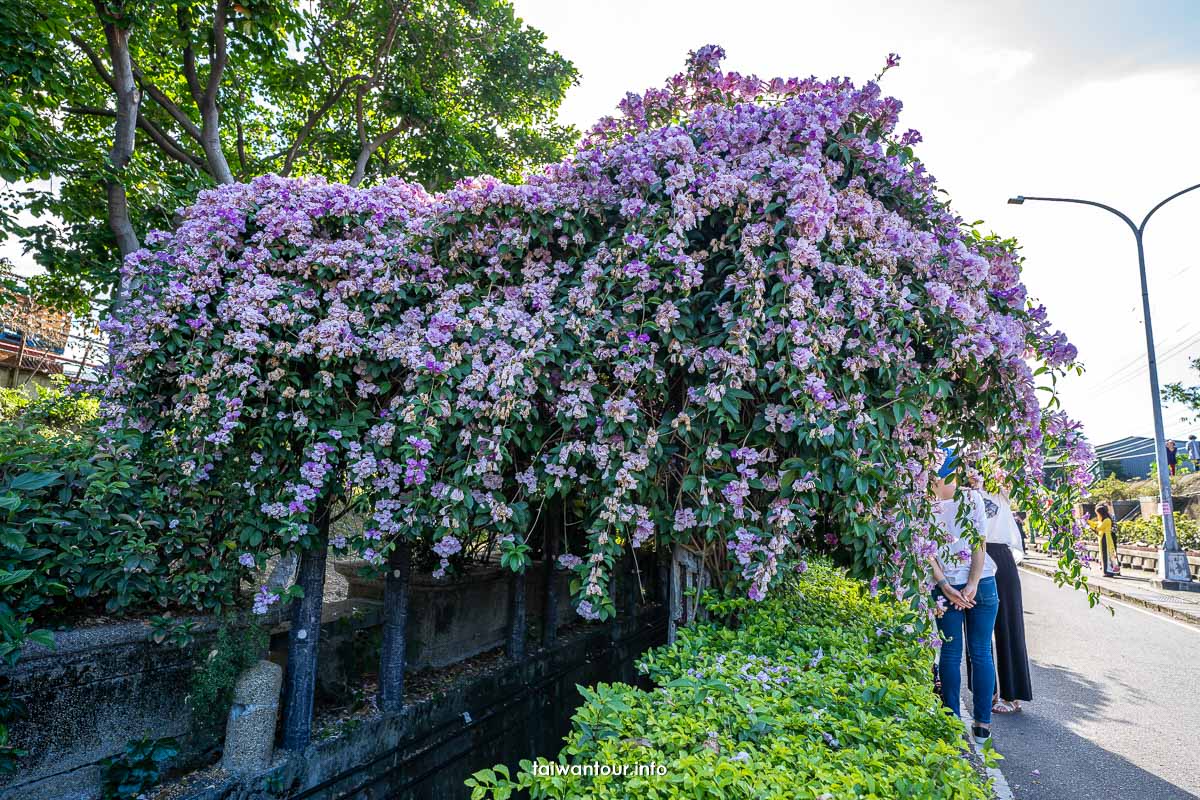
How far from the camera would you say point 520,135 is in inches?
385

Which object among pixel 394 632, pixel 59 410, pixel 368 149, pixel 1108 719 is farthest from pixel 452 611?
pixel 368 149

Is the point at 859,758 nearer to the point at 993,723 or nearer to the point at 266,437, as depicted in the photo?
the point at 266,437

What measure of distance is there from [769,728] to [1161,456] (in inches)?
570

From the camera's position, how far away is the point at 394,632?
347 cm

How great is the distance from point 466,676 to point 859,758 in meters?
2.79

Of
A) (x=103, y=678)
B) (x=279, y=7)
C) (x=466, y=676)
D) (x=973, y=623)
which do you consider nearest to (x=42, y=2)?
(x=279, y=7)

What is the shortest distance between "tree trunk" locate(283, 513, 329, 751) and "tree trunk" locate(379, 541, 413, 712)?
1.16 ft

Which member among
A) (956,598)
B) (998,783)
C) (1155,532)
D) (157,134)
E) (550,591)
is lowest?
(998,783)

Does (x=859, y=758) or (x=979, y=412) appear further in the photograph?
(x=979, y=412)

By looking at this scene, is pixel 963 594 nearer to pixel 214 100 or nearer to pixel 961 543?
pixel 961 543

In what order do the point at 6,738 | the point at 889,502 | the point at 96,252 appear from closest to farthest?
the point at 6,738
the point at 889,502
the point at 96,252

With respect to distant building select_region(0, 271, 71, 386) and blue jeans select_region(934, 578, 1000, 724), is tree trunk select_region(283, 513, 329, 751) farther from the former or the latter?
distant building select_region(0, 271, 71, 386)

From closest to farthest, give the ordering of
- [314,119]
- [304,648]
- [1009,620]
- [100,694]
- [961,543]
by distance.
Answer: [100,694] < [304,648] < [961,543] < [1009,620] < [314,119]

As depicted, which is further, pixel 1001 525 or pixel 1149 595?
pixel 1149 595
